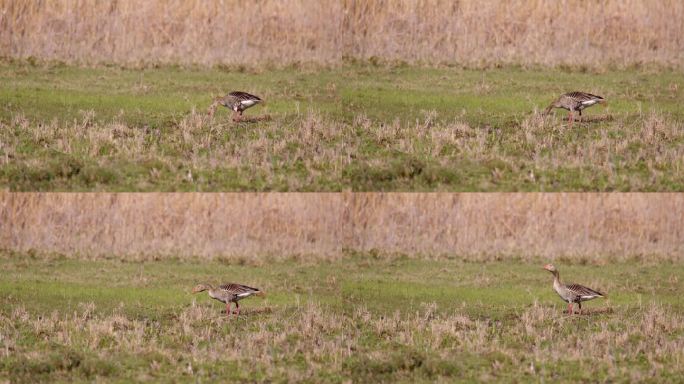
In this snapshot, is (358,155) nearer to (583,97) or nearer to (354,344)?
(354,344)

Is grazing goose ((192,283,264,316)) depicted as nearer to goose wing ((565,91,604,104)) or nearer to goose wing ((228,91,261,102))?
goose wing ((228,91,261,102))

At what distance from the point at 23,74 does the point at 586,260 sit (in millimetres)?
11343

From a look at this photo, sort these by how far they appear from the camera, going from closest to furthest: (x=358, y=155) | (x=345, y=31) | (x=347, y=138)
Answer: (x=358, y=155)
(x=347, y=138)
(x=345, y=31)

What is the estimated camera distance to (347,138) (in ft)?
78.1

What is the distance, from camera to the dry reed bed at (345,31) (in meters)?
27.5

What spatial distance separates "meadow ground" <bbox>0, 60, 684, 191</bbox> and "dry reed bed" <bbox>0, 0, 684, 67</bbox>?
127 cm

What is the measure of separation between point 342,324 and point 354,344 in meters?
0.74

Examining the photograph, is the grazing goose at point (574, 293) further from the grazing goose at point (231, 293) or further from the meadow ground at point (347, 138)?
the grazing goose at point (231, 293)

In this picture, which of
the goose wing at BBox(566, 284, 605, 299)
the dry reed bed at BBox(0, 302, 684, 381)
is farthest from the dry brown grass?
the dry reed bed at BBox(0, 302, 684, 381)

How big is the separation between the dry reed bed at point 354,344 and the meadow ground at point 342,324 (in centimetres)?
3

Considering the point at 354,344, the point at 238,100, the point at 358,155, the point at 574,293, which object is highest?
the point at 238,100

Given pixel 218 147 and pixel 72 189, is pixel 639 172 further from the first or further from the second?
pixel 72 189

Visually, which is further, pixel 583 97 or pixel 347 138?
pixel 583 97

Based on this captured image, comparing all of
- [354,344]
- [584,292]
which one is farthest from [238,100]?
[584,292]
